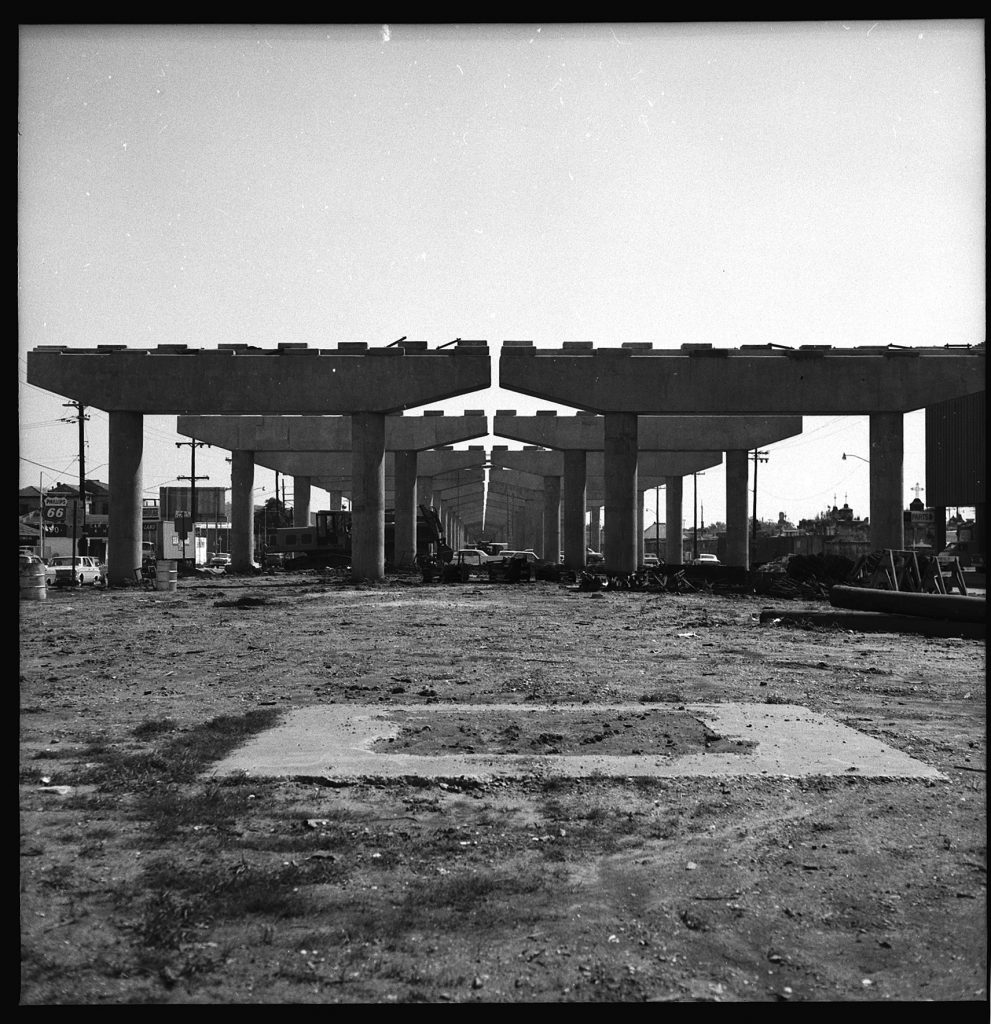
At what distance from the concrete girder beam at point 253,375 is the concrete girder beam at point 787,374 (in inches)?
77.1

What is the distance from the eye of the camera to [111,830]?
572 cm

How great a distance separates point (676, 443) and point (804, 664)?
34.2 metres

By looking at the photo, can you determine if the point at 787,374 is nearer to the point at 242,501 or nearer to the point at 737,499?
the point at 737,499

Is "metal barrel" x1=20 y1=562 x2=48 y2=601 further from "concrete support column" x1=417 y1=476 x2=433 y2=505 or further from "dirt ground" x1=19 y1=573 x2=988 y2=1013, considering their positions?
"concrete support column" x1=417 y1=476 x2=433 y2=505

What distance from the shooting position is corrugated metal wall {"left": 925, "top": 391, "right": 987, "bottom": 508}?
40469 mm

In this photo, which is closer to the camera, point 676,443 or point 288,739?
point 288,739

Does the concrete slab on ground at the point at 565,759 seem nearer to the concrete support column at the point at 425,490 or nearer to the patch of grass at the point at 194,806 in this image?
the patch of grass at the point at 194,806

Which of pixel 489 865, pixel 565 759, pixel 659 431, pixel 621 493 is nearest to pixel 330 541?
pixel 659 431

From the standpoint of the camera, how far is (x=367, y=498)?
34.9 m

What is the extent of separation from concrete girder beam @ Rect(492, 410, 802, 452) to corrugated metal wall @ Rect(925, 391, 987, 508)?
5762 millimetres

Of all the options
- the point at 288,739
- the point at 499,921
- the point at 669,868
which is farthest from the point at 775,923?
the point at 288,739

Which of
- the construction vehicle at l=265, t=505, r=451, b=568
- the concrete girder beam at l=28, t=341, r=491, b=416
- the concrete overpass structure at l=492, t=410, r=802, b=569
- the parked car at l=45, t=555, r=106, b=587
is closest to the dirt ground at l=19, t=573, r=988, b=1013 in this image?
the concrete girder beam at l=28, t=341, r=491, b=416

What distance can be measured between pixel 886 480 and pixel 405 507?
2631cm

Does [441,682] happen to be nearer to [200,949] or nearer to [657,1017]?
[200,949]
